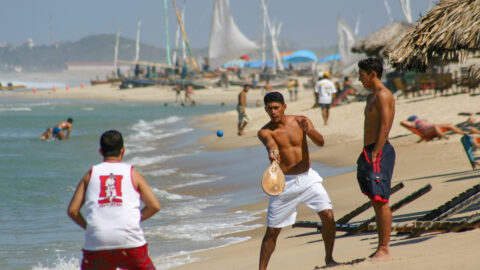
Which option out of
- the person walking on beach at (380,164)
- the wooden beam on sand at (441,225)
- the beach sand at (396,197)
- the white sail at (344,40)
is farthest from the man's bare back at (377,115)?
the white sail at (344,40)

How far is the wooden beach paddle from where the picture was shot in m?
4.80

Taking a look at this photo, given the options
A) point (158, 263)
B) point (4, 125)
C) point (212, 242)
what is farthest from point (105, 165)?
point (4, 125)

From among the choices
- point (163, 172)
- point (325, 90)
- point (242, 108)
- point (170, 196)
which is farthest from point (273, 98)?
point (242, 108)

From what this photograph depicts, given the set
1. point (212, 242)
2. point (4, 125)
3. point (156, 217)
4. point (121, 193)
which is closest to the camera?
point (121, 193)

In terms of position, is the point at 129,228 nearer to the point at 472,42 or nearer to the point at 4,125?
the point at 472,42

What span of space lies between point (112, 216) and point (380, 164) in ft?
6.76

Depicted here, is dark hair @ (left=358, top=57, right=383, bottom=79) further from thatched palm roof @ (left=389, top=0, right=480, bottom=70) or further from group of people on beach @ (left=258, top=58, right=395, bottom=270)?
thatched palm roof @ (left=389, top=0, right=480, bottom=70)

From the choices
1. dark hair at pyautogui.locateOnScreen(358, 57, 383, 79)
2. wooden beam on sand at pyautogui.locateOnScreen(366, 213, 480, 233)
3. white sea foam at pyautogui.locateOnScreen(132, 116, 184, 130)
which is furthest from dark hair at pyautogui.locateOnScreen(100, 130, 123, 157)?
white sea foam at pyautogui.locateOnScreen(132, 116, 184, 130)

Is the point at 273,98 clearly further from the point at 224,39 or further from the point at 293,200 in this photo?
the point at 224,39

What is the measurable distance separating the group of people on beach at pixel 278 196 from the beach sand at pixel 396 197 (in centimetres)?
53

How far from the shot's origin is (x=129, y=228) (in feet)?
12.6

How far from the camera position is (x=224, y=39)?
6347cm

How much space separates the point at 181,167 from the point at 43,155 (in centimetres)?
735

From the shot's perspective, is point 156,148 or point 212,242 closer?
point 212,242
